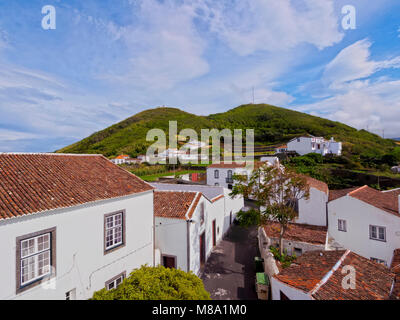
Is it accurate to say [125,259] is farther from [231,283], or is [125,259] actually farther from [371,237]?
[371,237]

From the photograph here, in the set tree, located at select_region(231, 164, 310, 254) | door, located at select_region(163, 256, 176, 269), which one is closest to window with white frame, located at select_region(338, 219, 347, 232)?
tree, located at select_region(231, 164, 310, 254)

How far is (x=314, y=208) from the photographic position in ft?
48.4

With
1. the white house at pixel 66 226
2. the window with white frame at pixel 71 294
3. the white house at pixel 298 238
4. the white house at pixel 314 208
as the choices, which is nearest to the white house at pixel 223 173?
the white house at pixel 314 208

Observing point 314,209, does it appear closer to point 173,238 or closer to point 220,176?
point 173,238

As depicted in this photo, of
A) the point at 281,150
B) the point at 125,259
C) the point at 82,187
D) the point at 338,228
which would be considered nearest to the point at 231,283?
the point at 125,259

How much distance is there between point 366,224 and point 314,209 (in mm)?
3016

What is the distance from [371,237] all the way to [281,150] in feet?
143

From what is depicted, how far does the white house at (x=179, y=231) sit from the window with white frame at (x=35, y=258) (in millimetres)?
5618

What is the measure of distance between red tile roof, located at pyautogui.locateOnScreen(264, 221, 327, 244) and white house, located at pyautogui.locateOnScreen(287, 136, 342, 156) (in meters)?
38.4

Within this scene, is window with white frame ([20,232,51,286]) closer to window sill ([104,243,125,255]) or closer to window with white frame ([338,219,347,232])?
window sill ([104,243,125,255])

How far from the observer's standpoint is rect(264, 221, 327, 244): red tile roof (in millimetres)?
13103

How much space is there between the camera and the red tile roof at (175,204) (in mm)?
11305

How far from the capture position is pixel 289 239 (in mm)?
13570

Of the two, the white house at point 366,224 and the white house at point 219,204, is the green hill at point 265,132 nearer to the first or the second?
the white house at point 366,224
